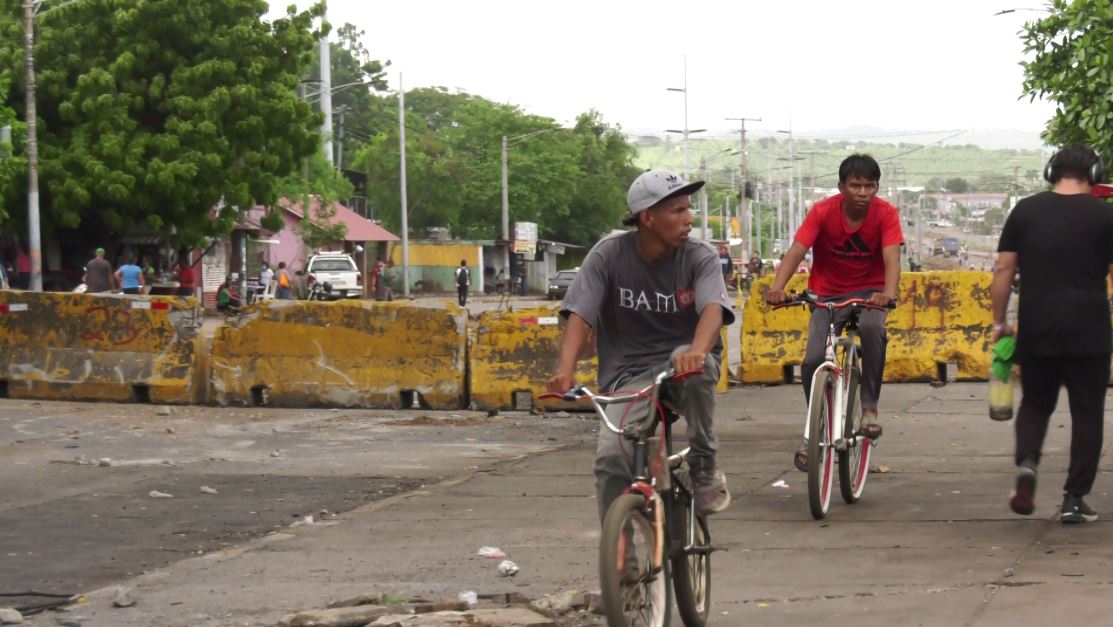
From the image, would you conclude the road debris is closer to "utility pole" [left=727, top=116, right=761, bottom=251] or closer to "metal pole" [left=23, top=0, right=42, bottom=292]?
"metal pole" [left=23, top=0, right=42, bottom=292]

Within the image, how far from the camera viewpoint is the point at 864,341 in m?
9.02

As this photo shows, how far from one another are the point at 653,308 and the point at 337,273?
47.2 meters

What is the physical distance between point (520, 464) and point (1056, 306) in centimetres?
458

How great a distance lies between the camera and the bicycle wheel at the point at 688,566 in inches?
223

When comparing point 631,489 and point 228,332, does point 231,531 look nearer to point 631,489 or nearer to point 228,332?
point 631,489

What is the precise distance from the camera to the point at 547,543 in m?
7.92

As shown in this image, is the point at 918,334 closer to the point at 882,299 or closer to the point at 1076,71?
the point at 1076,71

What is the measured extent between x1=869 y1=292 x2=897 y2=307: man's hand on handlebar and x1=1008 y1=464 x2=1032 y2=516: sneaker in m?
1.44

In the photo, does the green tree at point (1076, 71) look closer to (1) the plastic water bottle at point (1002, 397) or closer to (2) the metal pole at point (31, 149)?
(1) the plastic water bottle at point (1002, 397)

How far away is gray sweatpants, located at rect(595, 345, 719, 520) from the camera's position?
5.64 meters

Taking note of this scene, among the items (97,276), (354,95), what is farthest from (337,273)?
(354,95)

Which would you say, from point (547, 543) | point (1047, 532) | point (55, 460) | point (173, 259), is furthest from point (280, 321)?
point (173, 259)

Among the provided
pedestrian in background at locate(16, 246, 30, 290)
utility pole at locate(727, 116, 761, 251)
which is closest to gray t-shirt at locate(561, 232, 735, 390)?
pedestrian in background at locate(16, 246, 30, 290)

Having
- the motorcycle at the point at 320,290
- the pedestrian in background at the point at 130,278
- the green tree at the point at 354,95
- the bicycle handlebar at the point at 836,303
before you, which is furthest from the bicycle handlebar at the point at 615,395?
the green tree at the point at 354,95
